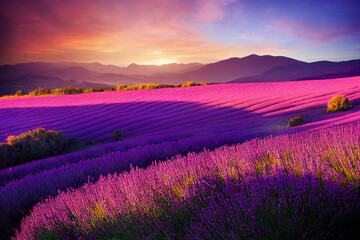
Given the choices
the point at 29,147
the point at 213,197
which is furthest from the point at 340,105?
the point at 29,147

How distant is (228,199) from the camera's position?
1.19 metres

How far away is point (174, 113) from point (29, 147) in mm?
5772

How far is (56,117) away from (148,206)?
444 inches

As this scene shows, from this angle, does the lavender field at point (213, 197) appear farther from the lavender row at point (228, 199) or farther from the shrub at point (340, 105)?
the shrub at point (340, 105)

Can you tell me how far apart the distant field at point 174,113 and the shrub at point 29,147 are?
1529 mm

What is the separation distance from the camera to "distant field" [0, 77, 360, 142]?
7.62 m

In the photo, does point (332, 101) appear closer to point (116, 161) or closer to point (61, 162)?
point (116, 161)

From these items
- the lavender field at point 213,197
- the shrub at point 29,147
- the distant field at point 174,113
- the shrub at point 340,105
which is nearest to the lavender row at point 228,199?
the lavender field at point 213,197

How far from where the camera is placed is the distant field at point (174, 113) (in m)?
7.62

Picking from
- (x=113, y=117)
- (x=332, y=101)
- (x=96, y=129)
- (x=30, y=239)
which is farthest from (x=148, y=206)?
(x=113, y=117)

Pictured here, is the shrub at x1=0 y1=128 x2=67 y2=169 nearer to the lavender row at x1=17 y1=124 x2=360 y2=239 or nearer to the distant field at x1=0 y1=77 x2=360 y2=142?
the distant field at x1=0 y1=77 x2=360 y2=142

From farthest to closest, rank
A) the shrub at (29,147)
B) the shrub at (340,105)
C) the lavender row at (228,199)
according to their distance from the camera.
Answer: the shrub at (340,105) → the shrub at (29,147) → the lavender row at (228,199)

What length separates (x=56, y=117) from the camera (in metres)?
11.0

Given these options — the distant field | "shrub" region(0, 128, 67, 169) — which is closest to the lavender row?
the distant field
